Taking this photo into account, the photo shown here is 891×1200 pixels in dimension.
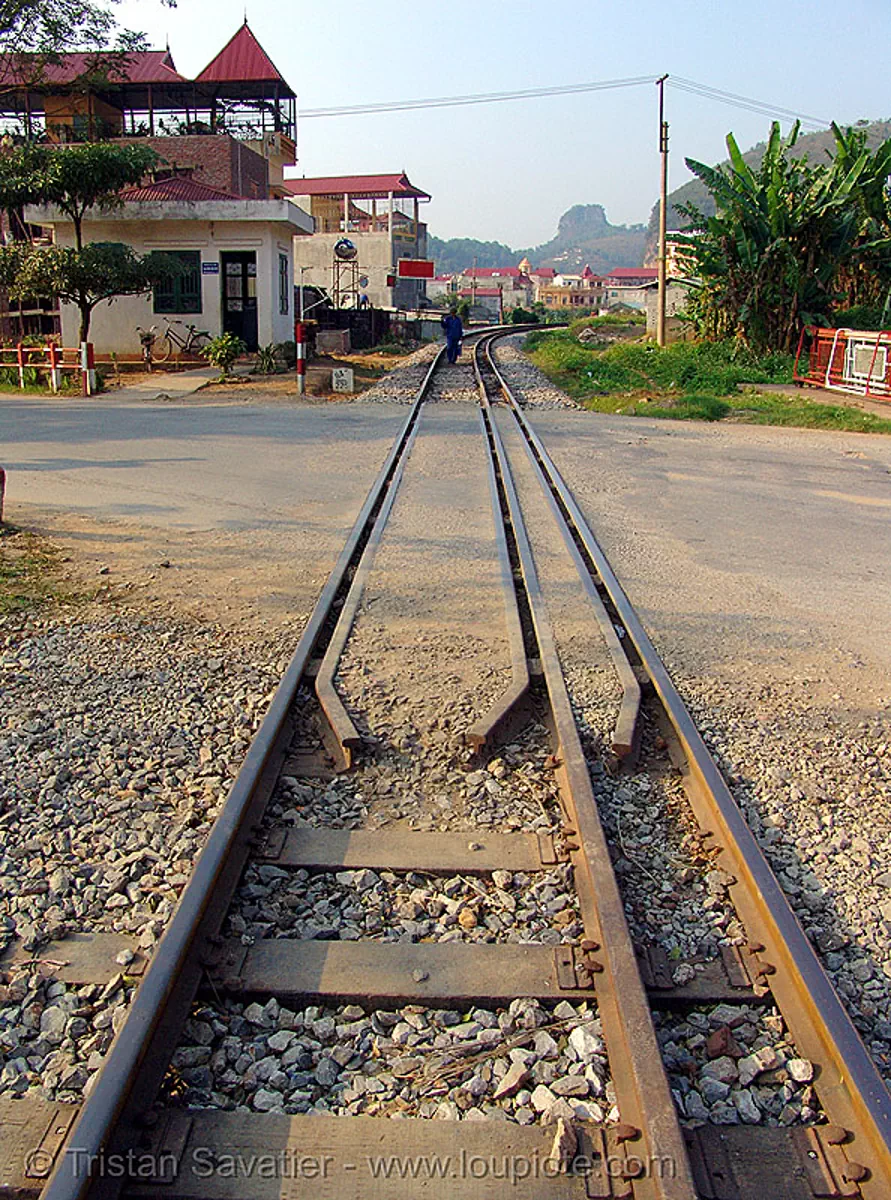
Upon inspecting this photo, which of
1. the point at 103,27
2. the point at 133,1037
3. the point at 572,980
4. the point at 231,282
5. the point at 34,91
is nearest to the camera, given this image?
the point at 133,1037

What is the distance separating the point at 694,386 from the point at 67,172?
13.4 metres

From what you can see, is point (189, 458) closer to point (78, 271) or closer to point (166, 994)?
point (78, 271)

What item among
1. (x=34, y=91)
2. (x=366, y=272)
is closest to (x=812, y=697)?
(x=34, y=91)

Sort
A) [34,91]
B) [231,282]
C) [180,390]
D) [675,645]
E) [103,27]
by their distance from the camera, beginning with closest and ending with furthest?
[675,645]
[180,390]
[103,27]
[231,282]
[34,91]

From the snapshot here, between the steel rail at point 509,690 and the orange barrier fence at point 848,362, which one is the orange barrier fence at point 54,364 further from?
the orange barrier fence at point 848,362

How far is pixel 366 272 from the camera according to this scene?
66250 mm

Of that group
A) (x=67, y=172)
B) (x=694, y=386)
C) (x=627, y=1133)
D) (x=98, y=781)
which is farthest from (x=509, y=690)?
(x=67, y=172)

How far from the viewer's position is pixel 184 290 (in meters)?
26.3

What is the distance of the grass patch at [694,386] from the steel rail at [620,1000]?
1545cm

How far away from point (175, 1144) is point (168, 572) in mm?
5403

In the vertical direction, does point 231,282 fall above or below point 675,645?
above

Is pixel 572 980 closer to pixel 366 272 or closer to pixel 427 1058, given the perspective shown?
pixel 427 1058

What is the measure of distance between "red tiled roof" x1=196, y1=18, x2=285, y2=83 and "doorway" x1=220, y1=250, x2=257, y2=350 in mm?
13285

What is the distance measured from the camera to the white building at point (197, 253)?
2503 cm
